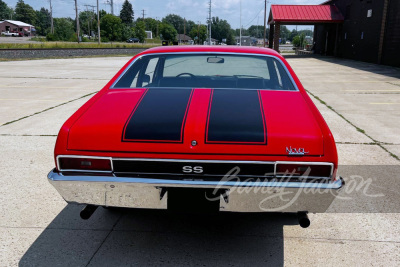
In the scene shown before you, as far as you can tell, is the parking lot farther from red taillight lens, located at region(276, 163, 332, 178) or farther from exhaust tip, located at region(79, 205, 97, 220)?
red taillight lens, located at region(276, 163, 332, 178)

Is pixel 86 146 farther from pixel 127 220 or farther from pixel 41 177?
pixel 41 177

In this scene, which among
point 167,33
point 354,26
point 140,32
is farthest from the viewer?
point 167,33

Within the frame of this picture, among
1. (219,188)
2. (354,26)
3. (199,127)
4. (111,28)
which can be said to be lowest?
(219,188)

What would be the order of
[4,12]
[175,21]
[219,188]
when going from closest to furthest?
[219,188] < [4,12] < [175,21]

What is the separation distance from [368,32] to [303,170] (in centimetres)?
2714

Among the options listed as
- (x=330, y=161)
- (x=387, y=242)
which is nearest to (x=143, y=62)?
(x=330, y=161)

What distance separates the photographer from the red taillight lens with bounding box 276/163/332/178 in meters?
2.61

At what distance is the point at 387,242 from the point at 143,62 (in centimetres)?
287

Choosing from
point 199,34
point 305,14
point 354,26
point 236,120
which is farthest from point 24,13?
point 236,120

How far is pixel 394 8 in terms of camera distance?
2252cm

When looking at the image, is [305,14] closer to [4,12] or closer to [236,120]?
[236,120]

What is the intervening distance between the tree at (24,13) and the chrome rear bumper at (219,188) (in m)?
155

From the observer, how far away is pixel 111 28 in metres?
90.2

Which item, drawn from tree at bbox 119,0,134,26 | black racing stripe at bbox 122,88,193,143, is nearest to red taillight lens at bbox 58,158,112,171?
black racing stripe at bbox 122,88,193,143
